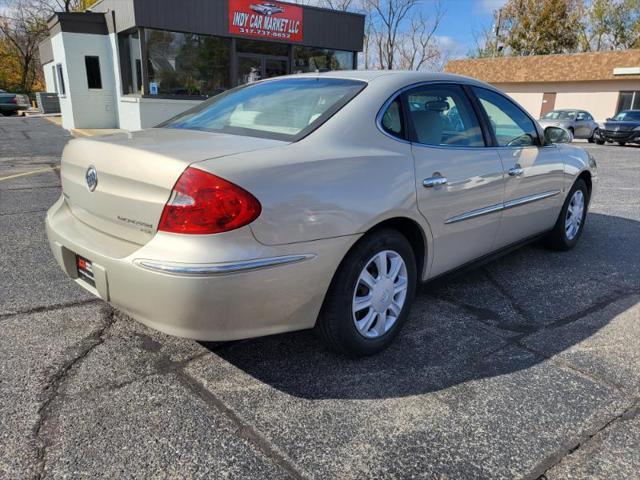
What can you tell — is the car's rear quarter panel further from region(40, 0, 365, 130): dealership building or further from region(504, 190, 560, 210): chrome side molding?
region(40, 0, 365, 130): dealership building

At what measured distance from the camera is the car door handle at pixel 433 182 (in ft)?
9.52

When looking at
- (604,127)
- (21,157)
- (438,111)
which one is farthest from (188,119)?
(604,127)

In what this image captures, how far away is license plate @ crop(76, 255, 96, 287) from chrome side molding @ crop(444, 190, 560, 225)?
6.61 feet

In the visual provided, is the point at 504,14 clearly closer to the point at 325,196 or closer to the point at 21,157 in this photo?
the point at 21,157

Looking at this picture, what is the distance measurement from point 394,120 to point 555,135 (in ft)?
7.18

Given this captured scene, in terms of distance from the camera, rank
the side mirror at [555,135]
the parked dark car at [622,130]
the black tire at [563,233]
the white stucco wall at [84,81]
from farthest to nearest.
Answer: the parked dark car at [622,130] → the white stucco wall at [84,81] → the black tire at [563,233] → the side mirror at [555,135]

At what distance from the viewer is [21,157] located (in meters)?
11.2

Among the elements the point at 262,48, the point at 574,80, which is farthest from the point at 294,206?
the point at 574,80

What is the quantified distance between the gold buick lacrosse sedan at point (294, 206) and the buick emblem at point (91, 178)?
0.05 feet

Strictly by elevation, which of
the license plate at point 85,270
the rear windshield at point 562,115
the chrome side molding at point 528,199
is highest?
the chrome side molding at point 528,199

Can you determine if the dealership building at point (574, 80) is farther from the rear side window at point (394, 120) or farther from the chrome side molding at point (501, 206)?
the rear side window at point (394, 120)

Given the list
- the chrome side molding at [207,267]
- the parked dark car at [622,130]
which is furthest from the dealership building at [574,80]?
the chrome side molding at [207,267]

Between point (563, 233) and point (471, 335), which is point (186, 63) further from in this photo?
point (471, 335)

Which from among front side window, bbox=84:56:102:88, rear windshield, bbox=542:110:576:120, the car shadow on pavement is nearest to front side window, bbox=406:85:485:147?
the car shadow on pavement
